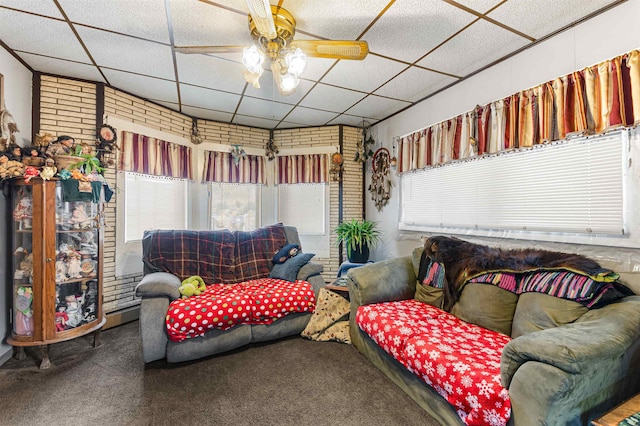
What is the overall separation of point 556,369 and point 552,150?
175cm

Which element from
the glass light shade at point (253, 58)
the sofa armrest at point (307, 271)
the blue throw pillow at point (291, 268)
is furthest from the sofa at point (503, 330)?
the glass light shade at point (253, 58)

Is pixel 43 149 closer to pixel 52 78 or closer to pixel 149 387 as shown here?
pixel 52 78

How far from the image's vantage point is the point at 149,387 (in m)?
2.13

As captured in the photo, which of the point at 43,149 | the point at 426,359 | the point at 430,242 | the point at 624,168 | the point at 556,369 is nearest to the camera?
the point at 556,369

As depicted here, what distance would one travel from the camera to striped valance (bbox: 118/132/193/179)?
3.45m

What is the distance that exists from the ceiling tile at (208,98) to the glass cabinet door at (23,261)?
5.77 ft

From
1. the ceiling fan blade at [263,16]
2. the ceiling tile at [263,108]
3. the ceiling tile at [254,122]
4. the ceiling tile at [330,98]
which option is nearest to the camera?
the ceiling fan blade at [263,16]

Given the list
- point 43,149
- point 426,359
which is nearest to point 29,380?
point 43,149

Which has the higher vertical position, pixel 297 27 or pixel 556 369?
pixel 297 27

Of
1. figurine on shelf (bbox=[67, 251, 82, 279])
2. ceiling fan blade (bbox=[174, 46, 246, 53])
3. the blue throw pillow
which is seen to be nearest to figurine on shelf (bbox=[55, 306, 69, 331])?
figurine on shelf (bbox=[67, 251, 82, 279])

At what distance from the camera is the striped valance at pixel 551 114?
1876 millimetres

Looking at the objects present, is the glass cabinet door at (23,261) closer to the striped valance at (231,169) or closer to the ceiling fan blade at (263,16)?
the striped valance at (231,169)

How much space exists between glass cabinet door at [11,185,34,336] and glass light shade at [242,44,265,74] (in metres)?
2.20

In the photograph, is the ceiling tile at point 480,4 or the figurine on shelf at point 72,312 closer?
the ceiling tile at point 480,4
